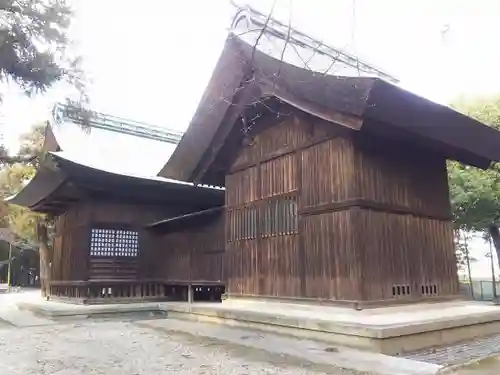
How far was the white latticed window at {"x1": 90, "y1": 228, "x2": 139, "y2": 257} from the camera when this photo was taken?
11.9 metres

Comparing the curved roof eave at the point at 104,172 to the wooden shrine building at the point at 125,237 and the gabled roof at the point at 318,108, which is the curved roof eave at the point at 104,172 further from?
the gabled roof at the point at 318,108

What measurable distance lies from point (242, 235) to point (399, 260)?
319 centimetres

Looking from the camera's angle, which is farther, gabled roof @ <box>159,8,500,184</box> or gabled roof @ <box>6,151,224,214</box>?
gabled roof @ <box>6,151,224,214</box>

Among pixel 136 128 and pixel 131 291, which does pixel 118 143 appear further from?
pixel 131 291

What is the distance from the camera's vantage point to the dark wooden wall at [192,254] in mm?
10953

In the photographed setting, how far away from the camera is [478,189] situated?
49.9 ft

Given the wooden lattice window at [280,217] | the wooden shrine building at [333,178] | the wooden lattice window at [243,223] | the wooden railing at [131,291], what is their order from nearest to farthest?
the wooden shrine building at [333,178] < the wooden lattice window at [280,217] < the wooden lattice window at [243,223] < the wooden railing at [131,291]

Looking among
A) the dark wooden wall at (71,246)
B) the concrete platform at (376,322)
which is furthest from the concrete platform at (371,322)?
the dark wooden wall at (71,246)

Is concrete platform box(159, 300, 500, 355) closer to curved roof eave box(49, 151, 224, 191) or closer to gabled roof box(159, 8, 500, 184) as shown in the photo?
gabled roof box(159, 8, 500, 184)

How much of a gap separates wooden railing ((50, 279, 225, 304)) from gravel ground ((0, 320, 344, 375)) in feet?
12.8

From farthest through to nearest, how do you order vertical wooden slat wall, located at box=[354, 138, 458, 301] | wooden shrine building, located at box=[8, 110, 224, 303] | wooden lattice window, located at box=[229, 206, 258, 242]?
wooden shrine building, located at box=[8, 110, 224, 303] < wooden lattice window, located at box=[229, 206, 258, 242] < vertical wooden slat wall, located at box=[354, 138, 458, 301]

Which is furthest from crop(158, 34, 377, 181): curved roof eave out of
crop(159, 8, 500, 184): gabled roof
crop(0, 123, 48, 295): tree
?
crop(0, 123, 48, 295): tree

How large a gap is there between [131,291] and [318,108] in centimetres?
815

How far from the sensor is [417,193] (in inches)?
303
